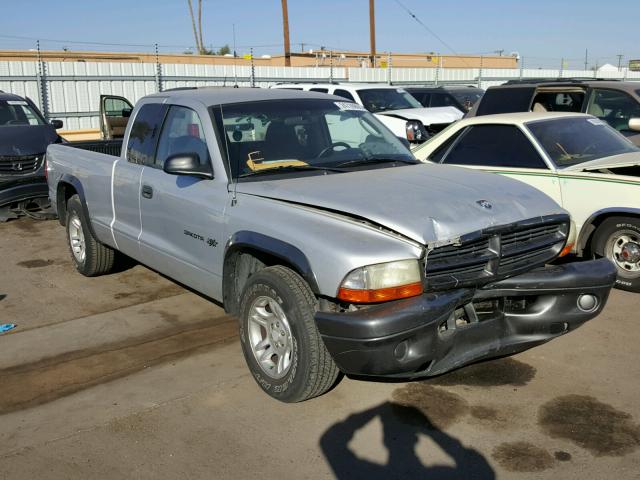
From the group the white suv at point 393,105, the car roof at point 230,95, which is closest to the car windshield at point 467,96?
the white suv at point 393,105

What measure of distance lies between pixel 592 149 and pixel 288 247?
425cm

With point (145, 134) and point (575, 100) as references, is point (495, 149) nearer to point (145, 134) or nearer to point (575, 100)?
Answer: point (575, 100)

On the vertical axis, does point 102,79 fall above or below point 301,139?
above

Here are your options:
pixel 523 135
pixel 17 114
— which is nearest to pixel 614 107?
pixel 523 135

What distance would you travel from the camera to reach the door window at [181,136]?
5.00 meters

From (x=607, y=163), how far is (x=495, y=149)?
42.3 inches

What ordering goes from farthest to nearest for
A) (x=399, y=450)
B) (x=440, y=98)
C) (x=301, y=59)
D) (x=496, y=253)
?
(x=301, y=59) → (x=440, y=98) → (x=496, y=253) → (x=399, y=450)

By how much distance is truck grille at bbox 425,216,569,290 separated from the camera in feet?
12.3

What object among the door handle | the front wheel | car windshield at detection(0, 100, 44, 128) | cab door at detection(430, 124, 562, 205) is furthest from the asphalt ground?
car windshield at detection(0, 100, 44, 128)

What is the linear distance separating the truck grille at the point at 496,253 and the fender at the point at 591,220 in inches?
73.7

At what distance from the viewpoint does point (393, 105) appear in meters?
15.5

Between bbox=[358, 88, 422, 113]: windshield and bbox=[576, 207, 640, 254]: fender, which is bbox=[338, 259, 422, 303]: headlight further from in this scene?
bbox=[358, 88, 422, 113]: windshield

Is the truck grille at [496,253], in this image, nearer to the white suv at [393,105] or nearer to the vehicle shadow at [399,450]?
the vehicle shadow at [399,450]

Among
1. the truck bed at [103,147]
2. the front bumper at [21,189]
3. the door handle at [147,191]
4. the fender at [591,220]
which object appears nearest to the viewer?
the door handle at [147,191]
